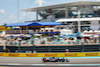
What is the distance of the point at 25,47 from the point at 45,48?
4029mm

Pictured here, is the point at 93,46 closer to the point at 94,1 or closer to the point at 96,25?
the point at 96,25

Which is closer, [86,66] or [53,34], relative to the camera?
[86,66]

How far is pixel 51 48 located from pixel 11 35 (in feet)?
38.3

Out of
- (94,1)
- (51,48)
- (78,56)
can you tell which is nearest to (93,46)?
(78,56)

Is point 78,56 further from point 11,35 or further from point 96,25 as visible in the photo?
point 96,25

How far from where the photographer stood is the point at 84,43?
29.7m

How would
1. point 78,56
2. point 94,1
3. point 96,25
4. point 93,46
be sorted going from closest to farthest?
point 78,56 → point 93,46 → point 96,25 → point 94,1

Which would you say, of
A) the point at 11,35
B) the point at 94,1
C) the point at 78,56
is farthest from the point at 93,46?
the point at 94,1

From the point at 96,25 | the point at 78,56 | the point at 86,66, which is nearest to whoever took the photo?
the point at 86,66

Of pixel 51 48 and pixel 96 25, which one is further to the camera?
pixel 96 25

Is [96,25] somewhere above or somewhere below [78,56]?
above

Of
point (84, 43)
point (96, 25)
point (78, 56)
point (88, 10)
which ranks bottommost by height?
point (78, 56)

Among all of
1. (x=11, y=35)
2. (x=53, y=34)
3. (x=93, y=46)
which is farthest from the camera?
(x=53, y=34)

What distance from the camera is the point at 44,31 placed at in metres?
38.2
